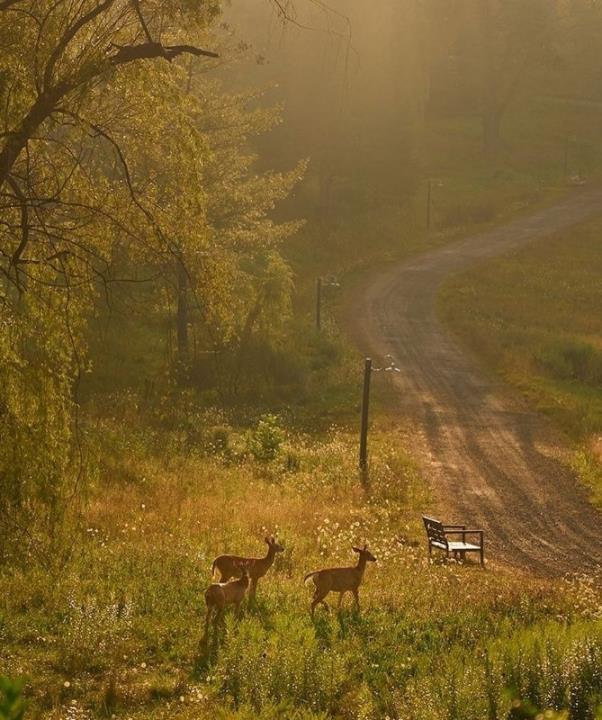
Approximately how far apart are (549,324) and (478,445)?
1716cm

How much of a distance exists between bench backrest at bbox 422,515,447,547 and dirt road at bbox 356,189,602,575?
1601 millimetres

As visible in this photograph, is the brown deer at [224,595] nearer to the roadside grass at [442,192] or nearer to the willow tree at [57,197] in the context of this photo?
the willow tree at [57,197]

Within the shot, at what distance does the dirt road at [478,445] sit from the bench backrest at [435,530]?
5.25 feet

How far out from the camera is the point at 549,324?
4425cm

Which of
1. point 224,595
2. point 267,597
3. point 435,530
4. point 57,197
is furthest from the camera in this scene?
point 435,530

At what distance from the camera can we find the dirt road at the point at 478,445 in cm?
2095

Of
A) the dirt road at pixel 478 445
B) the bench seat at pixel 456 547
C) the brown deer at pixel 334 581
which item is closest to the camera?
the brown deer at pixel 334 581

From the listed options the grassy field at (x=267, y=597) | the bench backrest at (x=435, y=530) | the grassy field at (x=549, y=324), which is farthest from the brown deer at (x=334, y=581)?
the grassy field at (x=549, y=324)

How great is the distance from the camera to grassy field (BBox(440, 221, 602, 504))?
105 ft

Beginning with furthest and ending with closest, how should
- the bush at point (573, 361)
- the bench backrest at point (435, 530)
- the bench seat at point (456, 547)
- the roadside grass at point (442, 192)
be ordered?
the roadside grass at point (442, 192)
the bush at point (573, 361)
the bench backrest at point (435, 530)
the bench seat at point (456, 547)

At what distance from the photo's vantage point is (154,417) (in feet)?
89.5

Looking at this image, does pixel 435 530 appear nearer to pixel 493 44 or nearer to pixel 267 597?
pixel 267 597

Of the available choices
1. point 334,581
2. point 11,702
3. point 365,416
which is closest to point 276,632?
point 334,581

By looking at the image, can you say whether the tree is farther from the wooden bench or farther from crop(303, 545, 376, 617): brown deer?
the wooden bench
